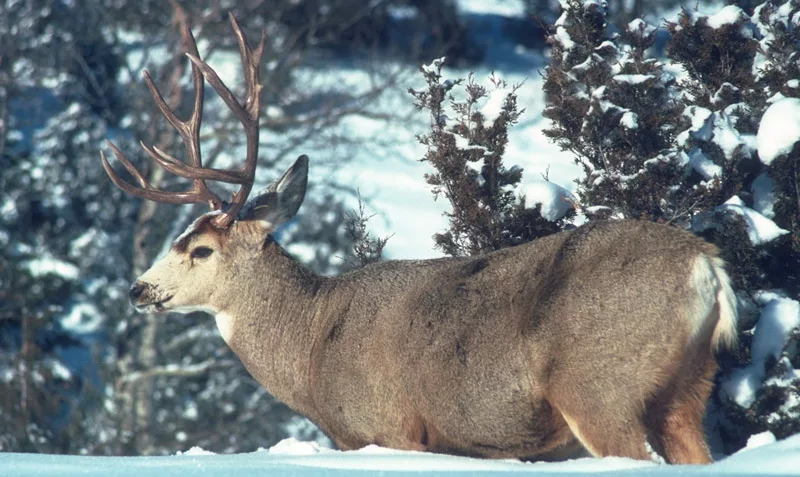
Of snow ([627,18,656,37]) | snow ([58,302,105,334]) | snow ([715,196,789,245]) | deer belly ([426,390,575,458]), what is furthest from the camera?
A: snow ([58,302,105,334])

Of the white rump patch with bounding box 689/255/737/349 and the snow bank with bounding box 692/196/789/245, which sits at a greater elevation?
the snow bank with bounding box 692/196/789/245

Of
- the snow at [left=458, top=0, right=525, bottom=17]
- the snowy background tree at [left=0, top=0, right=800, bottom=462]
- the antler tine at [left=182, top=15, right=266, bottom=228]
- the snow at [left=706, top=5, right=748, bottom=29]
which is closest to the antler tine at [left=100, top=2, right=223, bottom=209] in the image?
the antler tine at [left=182, top=15, right=266, bottom=228]

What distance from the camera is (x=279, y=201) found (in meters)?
7.80

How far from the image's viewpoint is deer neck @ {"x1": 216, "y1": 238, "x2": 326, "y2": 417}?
7262 mm

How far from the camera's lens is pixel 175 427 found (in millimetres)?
20547

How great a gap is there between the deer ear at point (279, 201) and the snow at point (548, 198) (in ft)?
5.14

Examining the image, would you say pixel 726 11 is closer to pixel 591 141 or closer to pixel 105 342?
pixel 591 141

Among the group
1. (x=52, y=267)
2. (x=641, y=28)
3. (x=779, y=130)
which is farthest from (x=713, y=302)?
(x=52, y=267)

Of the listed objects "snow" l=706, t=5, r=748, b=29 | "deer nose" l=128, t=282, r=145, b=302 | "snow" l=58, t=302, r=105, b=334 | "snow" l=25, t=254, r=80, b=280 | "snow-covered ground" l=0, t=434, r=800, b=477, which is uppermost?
"snow" l=25, t=254, r=80, b=280

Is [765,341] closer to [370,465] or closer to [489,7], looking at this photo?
[370,465]

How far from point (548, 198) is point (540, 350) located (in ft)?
7.26

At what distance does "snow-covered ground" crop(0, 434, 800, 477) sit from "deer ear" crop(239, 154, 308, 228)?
1.88m

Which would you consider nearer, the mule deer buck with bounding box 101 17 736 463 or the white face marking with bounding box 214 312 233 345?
the mule deer buck with bounding box 101 17 736 463

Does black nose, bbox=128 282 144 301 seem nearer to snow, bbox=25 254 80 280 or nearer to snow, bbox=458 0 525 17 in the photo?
snow, bbox=25 254 80 280
